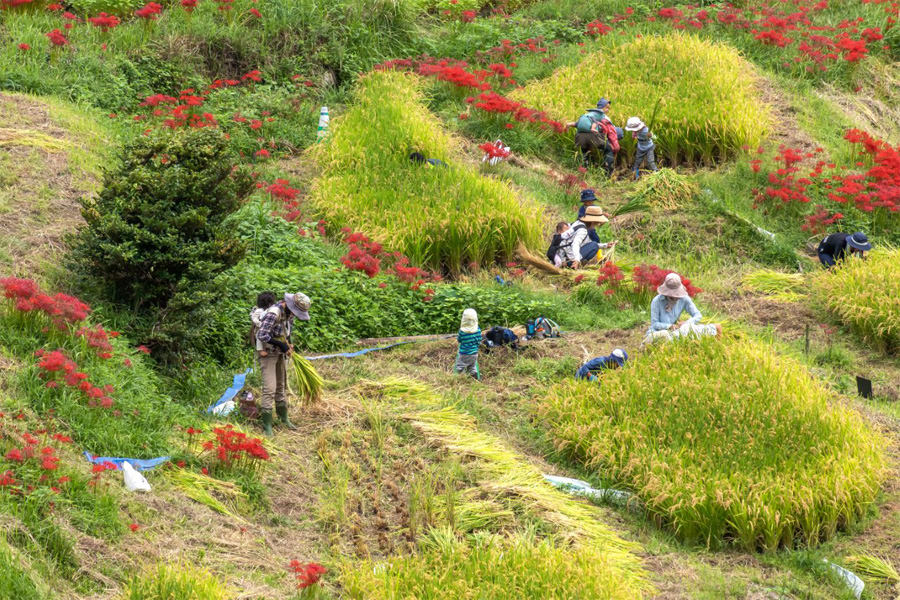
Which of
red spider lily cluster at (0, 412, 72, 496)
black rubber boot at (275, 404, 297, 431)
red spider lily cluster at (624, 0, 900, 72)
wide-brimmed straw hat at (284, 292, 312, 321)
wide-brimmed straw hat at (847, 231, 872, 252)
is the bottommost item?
black rubber boot at (275, 404, 297, 431)

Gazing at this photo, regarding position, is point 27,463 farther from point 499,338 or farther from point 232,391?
point 499,338

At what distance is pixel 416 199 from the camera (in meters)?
15.2

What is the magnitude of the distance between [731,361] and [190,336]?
525 centimetres

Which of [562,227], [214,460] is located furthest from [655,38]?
[214,460]

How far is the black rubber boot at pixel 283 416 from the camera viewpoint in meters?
10.7

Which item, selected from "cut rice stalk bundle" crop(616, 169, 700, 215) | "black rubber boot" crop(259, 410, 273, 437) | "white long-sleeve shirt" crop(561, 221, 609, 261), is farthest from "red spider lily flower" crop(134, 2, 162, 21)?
"black rubber boot" crop(259, 410, 273, 437)

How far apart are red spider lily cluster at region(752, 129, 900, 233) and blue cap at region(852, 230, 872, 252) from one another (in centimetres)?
131

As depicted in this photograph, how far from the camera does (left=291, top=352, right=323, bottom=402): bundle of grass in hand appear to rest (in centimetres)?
1084

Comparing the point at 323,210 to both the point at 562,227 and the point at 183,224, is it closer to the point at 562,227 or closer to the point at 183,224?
the point at 562,227

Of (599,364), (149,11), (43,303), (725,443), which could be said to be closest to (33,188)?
(43,303)

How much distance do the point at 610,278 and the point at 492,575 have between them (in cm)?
676

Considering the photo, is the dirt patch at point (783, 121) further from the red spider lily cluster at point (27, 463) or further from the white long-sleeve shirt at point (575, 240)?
the red spider lily cluster at point (27, 463)

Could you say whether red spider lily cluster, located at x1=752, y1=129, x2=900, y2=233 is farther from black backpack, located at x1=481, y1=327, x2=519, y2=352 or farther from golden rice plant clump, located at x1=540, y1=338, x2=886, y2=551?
black backpack, located at x1=481, y1=327, x2=519, y2=352

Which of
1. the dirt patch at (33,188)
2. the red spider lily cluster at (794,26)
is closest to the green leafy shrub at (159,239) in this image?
the dirt patch at (33,188)
